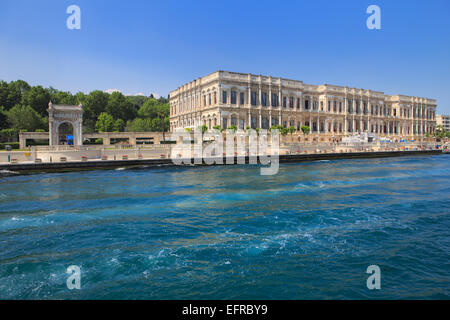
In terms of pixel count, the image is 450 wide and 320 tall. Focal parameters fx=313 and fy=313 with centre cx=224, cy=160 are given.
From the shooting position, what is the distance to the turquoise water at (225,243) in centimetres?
875

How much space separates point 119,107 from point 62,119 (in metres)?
41.4

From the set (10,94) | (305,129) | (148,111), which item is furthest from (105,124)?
(305,129)

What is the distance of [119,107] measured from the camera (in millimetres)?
87250

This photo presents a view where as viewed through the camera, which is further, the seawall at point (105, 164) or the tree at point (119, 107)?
the tree at point (119, 107)

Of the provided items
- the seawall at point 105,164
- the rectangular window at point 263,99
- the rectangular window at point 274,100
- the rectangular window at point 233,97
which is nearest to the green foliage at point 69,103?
the rectangular window at point 233,97

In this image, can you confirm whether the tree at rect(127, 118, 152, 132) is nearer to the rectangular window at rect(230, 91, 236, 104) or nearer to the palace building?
the palace building

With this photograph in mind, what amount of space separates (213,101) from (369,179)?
39.5m

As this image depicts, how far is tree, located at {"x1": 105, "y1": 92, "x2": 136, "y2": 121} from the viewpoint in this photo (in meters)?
86.1

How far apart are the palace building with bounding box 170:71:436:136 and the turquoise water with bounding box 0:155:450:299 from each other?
3615cm

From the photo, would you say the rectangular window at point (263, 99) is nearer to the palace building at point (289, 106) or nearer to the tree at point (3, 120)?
the palace building at point (289, 106)

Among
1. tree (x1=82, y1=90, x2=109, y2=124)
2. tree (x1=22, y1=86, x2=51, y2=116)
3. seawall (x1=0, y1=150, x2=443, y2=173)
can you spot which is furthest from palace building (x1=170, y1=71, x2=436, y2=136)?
tree (x1=22, y1=86, x2=51, y2=116)

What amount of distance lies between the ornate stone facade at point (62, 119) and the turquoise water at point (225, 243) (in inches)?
1031

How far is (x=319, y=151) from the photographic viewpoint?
56875 millimetres
